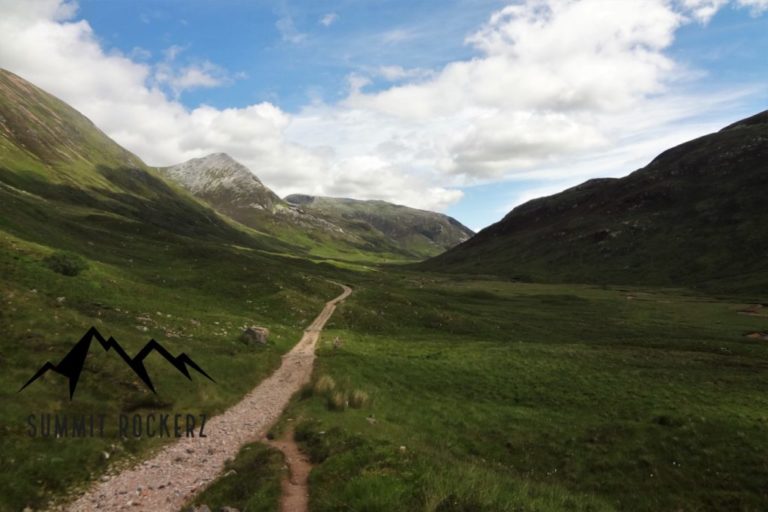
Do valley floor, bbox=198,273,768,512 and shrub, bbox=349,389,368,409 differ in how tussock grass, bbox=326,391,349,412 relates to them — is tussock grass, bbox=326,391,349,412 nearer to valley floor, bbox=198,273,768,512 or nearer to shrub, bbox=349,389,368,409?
valley floor, bbox=198,273,768,512

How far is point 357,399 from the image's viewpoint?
92.3ft

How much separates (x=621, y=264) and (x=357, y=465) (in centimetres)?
18764

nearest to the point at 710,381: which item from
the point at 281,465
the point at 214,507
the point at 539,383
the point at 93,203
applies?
the point at 539,383

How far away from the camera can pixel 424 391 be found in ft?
113

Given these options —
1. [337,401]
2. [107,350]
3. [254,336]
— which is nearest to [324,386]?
[337,401]

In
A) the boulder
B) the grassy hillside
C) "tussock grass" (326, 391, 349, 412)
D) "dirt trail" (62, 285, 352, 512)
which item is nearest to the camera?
"dirt trail" (62, 285, 352, 512)

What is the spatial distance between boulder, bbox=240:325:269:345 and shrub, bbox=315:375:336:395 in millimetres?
11389

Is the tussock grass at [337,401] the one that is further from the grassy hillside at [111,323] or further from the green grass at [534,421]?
the grassy hillside at [111,323]

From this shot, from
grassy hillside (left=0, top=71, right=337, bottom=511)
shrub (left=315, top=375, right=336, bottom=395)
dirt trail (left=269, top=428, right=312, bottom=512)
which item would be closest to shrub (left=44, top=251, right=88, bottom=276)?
grassy hillside (left=0, top=71, right=337, bottom=511)

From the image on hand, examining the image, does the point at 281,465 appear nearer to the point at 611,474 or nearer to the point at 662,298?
the point at 611,474

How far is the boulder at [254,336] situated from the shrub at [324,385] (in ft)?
37.4

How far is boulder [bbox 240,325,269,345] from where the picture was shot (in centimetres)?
3950

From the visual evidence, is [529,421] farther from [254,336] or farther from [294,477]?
[254,336]

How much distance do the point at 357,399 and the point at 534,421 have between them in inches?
449
